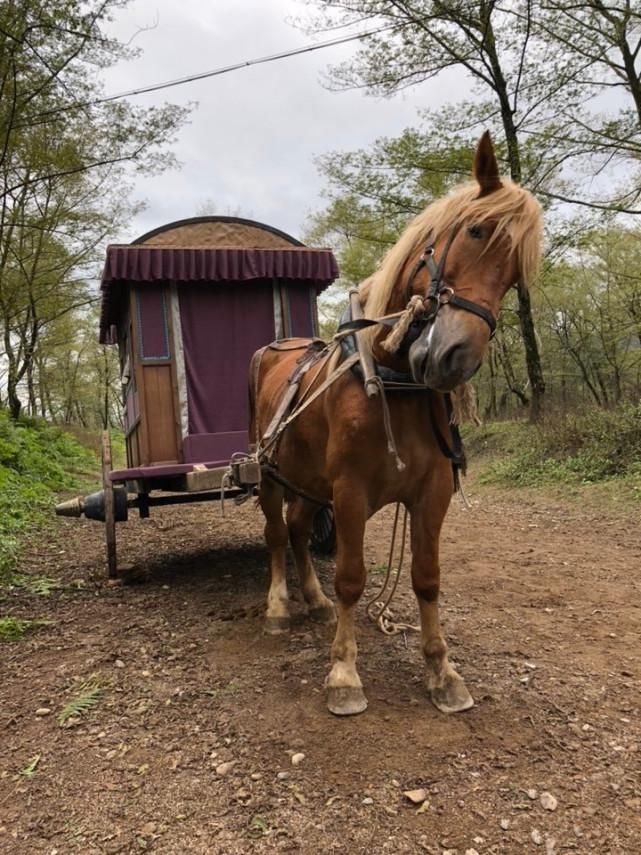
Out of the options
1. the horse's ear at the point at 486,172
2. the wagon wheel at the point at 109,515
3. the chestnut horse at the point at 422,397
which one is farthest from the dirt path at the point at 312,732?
the horse's ear at the point at 486,172

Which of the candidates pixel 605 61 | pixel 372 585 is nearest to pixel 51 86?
pixel 372 585

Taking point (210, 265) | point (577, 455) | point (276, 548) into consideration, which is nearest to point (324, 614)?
point (276, 548)

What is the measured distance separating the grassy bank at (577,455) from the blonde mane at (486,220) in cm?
587

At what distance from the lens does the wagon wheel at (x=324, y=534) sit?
5039 millimetres

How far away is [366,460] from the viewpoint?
8.19 feet

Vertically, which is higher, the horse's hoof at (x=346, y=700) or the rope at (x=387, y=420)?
the rope at (x=387, y=420)

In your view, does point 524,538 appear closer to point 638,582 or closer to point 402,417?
point 638,582

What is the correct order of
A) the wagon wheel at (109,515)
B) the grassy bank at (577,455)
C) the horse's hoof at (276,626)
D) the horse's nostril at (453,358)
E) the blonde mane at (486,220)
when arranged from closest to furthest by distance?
the horse's nostril at (453,358) < the blonde mane at (486,220) < the horse's hoof at (276,626) < the wagon wheel at (109,515) < the grassy bank at (577,455)

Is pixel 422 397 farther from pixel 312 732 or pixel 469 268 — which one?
pixel 312 732

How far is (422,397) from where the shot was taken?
8.32 feet

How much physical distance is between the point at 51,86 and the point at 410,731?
9362 mm

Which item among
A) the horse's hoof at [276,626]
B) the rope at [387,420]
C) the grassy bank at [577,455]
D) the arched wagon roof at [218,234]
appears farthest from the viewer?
the grassy bank at [577,455]

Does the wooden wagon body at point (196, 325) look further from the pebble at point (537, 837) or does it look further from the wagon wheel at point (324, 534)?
the pebble at point (537, 837)

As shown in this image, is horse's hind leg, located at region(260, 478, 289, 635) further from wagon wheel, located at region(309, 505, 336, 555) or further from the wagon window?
the wagon window
